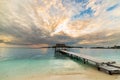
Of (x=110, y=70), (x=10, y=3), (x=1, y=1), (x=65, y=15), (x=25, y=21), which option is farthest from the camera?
(x=25, y=21)

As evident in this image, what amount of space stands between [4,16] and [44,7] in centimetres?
347

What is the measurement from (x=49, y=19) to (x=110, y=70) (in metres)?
7.07

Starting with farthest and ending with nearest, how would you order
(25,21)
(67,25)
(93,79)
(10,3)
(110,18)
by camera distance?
1. (67,25)
2. (25,21)
3. (110,18)
4. (10,3)
5. (93,79)

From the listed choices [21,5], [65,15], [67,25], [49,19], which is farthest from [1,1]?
[67,25]

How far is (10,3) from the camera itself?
8844 mm

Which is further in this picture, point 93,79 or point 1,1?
point 1,1

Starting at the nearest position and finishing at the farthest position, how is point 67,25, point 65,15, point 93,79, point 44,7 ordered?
point 93,79 → point 44,7 → point 65,15 → point 67,25

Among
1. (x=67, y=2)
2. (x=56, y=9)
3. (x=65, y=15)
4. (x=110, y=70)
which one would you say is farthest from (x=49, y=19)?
(x=110, y=70)

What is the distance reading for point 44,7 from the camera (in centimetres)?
972

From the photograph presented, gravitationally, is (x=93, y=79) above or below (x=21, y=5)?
below

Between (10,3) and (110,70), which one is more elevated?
(10,3)

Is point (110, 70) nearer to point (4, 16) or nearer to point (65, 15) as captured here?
point (65, 15)

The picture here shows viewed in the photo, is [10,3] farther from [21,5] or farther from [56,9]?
[56,9]

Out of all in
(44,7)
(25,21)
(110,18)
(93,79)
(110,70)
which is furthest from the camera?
(25,21)
